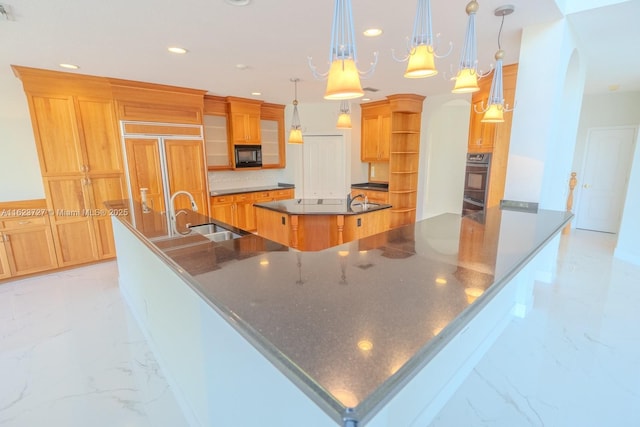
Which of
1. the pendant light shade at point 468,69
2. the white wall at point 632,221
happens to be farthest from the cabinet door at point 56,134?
the white wall at point 632,221

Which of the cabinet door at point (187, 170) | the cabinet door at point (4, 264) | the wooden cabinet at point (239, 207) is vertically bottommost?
the cabinet door at point (4, 264)

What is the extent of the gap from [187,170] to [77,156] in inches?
51.1

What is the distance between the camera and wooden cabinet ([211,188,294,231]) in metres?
5.08

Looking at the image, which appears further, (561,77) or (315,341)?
(561,77)

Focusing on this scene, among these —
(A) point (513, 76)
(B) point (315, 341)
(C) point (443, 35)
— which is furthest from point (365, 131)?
(B) point (315, 341)

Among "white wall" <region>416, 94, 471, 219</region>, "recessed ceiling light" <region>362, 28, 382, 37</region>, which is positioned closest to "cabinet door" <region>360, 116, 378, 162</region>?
"white wall" <region>416, 94, 471, 219</region>

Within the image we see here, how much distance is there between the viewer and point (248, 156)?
5.41 metres

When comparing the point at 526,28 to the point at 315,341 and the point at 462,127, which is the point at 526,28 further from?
the point at 462,127

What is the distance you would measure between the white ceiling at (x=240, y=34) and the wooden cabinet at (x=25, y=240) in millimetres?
1607

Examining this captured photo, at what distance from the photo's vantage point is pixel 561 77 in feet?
8.10

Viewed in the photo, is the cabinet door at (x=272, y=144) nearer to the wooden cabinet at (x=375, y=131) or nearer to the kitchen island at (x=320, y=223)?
the wooden cabinet at (x=375, y=131)

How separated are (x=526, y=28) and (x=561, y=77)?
1.66 feet

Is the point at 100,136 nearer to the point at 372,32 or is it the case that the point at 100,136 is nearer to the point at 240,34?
the point at 240,34

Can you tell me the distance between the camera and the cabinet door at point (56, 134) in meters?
3.40
